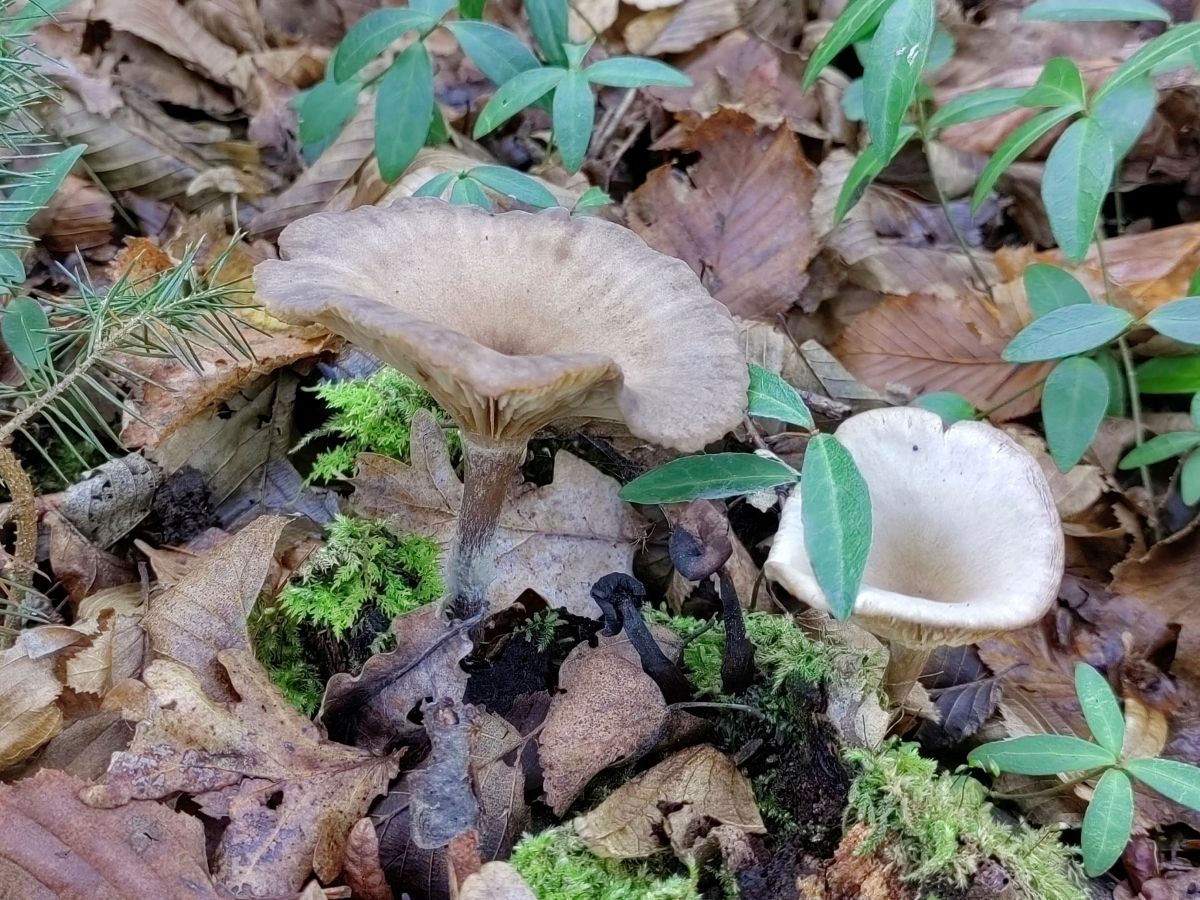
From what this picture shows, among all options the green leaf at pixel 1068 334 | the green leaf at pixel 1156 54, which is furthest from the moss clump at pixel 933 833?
the green leaf at pixel 1156 54

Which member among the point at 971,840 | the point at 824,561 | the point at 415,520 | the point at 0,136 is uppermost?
the point at 0,136

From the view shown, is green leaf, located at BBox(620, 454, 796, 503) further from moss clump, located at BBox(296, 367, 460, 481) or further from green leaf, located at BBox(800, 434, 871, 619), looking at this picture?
moss clump, located at BBox(296, 367, 460, 481)

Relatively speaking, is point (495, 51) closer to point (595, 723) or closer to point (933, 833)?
point (595, 723)

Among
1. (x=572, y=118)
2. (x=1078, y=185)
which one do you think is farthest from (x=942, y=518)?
(x=572, y=118)

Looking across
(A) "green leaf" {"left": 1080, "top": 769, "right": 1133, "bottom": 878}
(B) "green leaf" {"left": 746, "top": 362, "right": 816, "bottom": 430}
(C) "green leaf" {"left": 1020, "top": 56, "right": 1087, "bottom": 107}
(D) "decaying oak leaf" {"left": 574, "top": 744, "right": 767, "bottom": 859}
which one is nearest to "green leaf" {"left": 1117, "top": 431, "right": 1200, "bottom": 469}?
(C) "green leaf" {"left": 1020, "top": 56, "right": 1087, "bottom": 107}

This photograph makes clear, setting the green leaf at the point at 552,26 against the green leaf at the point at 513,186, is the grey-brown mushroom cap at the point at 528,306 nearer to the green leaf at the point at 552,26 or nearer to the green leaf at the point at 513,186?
the green leaf at the point at 513,186

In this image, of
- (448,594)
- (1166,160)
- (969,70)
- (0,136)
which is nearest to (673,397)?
(448,594)

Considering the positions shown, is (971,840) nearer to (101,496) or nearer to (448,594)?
(448,594)
